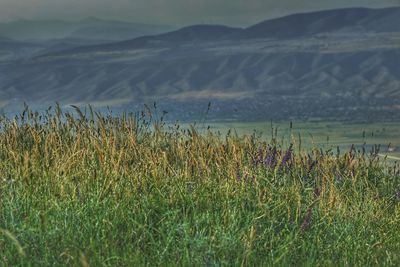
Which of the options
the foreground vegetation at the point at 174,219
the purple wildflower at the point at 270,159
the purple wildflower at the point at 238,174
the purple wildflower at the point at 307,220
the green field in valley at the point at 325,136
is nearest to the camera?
the foreground vegetation at the point at 174,219

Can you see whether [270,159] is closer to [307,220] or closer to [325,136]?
[307,220]

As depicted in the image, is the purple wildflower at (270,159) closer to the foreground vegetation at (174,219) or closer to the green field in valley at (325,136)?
the foreground vegetation at (174,219)

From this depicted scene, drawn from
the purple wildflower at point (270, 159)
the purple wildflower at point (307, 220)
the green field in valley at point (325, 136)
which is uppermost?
the purple wildflower at point (270, 159)

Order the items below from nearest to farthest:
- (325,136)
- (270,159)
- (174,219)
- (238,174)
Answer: (174,219), (238,174), (270,159), (325,136)

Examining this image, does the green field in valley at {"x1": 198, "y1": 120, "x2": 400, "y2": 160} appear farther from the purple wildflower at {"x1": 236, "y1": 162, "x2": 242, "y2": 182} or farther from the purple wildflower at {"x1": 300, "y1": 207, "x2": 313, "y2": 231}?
the purple wildflower at {"x1": 300, "y1": 207, "x2": 313, "y2": 231}

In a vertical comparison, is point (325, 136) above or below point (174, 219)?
below

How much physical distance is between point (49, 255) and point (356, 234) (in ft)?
11.0

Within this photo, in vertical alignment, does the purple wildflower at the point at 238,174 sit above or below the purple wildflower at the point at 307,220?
above

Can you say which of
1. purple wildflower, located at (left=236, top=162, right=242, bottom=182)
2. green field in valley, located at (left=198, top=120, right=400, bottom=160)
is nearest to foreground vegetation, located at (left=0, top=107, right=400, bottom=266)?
purple wildflower, located at (left=236, top=162, right=242, bottom=182)

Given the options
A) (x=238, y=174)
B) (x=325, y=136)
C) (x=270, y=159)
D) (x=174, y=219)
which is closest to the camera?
(x=174, y=219)

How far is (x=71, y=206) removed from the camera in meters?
9.60

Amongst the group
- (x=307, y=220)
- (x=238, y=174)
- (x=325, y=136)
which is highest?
(x=238, y=174)

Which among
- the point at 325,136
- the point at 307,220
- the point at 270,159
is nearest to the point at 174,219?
the point at 307,220

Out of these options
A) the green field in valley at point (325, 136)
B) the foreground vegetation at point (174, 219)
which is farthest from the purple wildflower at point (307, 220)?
the green field in valley at point (325, 136)
